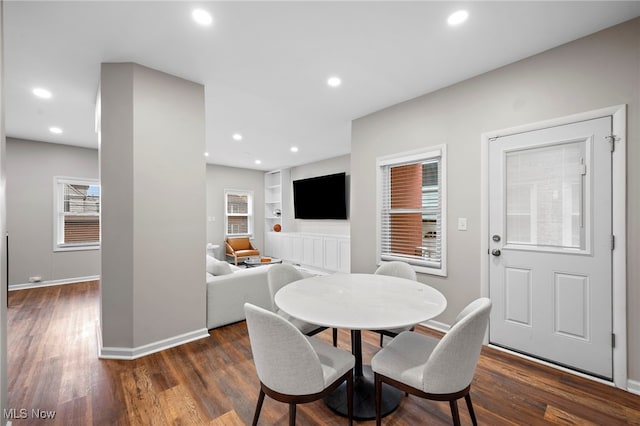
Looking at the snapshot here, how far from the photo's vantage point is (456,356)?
1302 millimetres

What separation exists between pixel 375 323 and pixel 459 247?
1.84 metres

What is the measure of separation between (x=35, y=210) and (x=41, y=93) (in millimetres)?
2927

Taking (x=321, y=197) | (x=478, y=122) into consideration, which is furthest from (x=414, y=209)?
(x=321, y=197)

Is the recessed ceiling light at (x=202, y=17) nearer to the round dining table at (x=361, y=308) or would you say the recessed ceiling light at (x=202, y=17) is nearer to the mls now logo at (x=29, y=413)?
the round dining table at (x=361, y=308)

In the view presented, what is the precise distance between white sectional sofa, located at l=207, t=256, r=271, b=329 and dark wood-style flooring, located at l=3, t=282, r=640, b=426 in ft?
1.06

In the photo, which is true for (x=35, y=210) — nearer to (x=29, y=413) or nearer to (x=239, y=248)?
(x=239, y=248)

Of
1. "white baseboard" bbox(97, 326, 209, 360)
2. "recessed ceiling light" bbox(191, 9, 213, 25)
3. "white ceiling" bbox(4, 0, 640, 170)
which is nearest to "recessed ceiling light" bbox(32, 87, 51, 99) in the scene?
"white ceiling" bbox(4, 0, 640, 170)

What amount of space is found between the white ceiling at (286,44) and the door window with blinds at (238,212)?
14.0ft

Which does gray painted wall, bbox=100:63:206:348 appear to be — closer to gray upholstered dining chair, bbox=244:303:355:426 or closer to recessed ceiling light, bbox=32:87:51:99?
recessed ceiling light, bbox=32:87:51:99

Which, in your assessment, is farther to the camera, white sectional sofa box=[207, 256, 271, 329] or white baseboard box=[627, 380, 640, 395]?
white sectional sofa box=[207, 256, 271, 329]

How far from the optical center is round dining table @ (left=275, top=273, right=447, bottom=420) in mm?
1440

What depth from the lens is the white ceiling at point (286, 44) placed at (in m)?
1.83

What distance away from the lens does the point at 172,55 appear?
7.73ft

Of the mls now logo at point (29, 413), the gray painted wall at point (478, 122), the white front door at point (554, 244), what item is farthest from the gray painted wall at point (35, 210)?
the white front door at point (554, 244)
